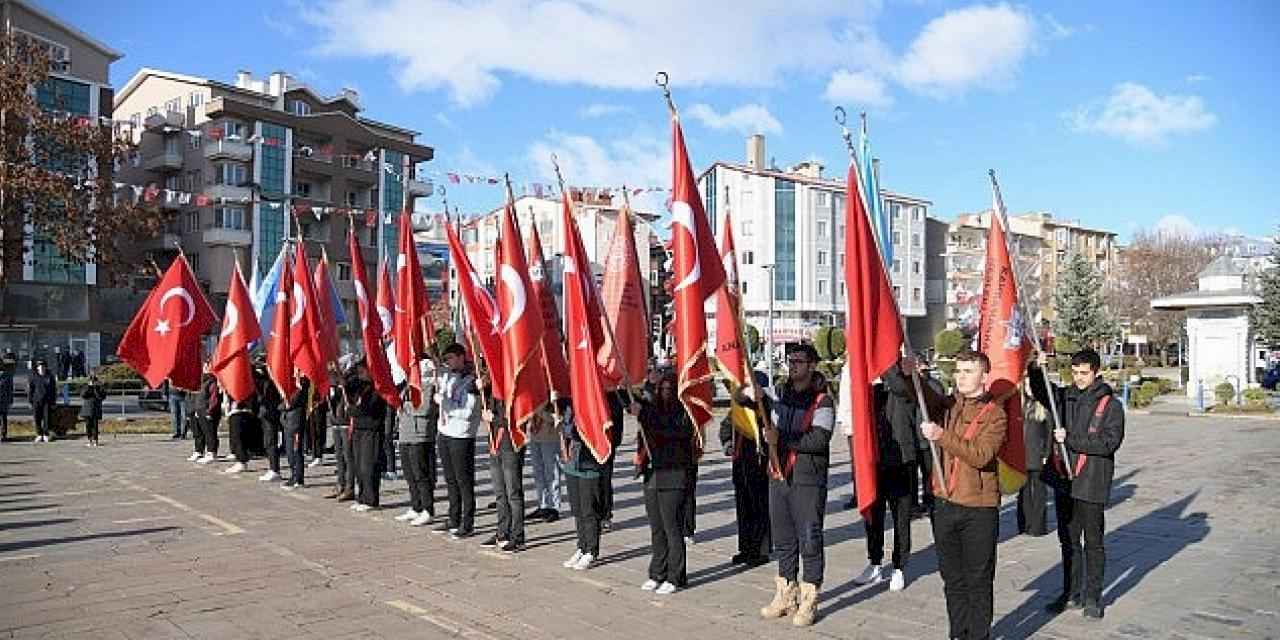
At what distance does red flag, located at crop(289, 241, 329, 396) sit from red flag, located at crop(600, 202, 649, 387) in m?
6.00

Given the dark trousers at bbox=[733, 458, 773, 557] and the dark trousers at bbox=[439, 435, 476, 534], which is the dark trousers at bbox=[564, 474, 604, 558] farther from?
the dark trousers at bbox=[439, 435, 476, 534]

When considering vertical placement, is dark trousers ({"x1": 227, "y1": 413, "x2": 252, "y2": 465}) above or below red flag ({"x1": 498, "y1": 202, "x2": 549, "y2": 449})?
below

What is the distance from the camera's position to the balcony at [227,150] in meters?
56.8

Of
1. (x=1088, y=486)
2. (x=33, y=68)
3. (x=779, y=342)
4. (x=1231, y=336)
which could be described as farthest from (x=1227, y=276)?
(x=33, y=68)

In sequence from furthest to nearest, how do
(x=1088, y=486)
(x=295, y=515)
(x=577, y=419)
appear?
(x=295, y=515) < (x=577, y=419) < (x=1088, y=486)

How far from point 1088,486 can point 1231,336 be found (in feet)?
121

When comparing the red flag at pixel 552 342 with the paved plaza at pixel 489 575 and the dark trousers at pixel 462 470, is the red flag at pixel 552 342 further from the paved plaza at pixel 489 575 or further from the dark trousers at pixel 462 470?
the paved plaza at pixel 489 575

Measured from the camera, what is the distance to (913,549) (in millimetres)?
10719

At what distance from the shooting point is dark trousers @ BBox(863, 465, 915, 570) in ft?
29.9

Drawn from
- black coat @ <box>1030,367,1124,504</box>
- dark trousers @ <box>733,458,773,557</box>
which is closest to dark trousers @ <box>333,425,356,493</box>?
dark trousers @ <box>733,458,773,557</box>

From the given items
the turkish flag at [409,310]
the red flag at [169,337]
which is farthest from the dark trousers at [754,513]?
the red flag at [169,337]

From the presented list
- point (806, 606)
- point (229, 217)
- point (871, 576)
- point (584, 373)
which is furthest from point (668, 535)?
point (229, 217)

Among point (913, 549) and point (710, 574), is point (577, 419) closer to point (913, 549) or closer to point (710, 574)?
point (710, 574)

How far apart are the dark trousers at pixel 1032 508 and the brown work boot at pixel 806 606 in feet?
13.9
